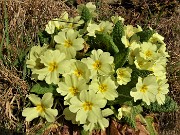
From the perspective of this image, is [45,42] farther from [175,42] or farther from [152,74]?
[175,42]

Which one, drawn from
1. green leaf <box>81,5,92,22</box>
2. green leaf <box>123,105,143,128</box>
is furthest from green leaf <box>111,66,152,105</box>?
green leaf <box>81,5,92,22</box>

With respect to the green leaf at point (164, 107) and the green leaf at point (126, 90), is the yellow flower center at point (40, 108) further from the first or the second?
the green leaf at point (164, 107)

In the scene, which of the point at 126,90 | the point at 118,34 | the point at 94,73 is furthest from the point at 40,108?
the point at 118,34

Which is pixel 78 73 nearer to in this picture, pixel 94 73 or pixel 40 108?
pixel 94 73

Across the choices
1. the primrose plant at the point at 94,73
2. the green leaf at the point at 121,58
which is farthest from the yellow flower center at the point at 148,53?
the green leaf at the point at 121,58

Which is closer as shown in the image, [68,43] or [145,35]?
[68,43]

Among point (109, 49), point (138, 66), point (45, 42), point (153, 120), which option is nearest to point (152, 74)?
point (138, 66)

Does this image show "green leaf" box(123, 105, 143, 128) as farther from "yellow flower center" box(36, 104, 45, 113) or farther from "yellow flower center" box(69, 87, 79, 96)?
"yellow flower center" box(36, 104, 45, 113)
